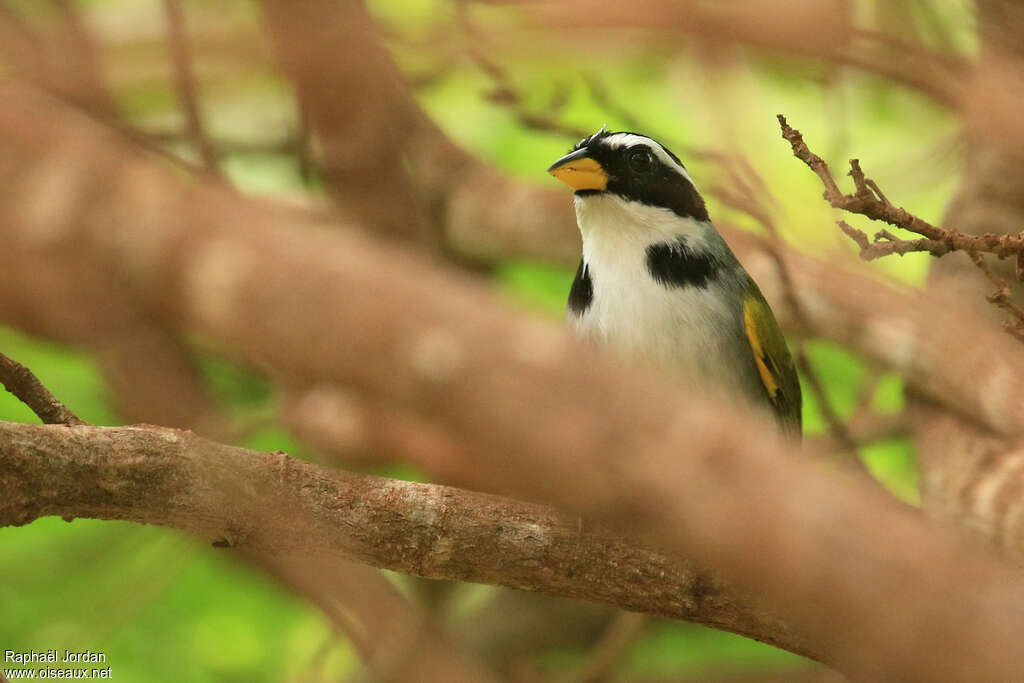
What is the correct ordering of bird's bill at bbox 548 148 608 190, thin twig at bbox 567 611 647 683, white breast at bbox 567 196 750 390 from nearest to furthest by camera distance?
1. white breast at bbox 567 196 750 390
2. bird's bill at bbox 548 148 608 190
3. thin twig at bbox 567 611 647 683

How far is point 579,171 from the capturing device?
415 cm

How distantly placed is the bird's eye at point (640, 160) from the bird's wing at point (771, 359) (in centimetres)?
56

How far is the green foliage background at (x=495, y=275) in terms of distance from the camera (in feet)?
13.9

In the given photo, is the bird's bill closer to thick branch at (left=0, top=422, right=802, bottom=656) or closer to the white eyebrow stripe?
the white eyebrow stripe

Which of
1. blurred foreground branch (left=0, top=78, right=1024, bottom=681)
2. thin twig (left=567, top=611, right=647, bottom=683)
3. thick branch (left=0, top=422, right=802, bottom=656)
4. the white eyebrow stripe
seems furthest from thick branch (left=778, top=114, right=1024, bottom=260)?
thin twig (left=567, top=611, right=647, bottom=683)

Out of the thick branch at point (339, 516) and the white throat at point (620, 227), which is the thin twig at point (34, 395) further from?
the white throat at point (620, 227)

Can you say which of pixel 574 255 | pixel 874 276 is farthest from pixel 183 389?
pixel 874 276

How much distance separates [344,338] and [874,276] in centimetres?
381

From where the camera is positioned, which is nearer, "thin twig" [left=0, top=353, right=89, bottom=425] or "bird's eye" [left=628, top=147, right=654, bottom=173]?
"thin twig" [left=0, top=353, right=89, bottom=425]

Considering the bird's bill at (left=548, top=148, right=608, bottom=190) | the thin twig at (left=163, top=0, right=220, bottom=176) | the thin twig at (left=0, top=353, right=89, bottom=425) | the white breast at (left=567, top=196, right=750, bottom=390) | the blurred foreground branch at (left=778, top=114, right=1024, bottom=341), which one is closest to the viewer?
the blurred foreground branch at (left=778, top=114, right=1024, bottom=341)

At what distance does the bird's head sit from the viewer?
416 cm

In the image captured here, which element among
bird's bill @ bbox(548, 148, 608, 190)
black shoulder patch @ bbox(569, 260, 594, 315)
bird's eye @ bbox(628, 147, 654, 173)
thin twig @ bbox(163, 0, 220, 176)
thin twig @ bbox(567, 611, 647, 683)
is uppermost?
bird's eye @ bbox(628, 147, 654, 173)

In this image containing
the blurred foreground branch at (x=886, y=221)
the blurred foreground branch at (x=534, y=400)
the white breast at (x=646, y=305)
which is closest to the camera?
the blurred foreground branch at (x=534, y=400)

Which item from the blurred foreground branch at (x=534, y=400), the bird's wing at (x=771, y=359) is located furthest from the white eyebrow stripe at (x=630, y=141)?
the blurred foreground branch at (x=534, y=400)
